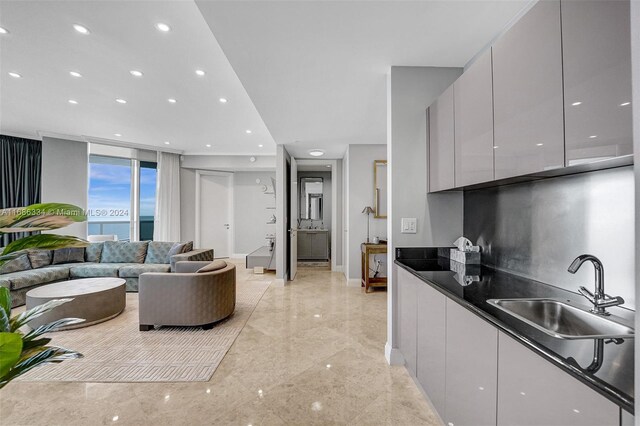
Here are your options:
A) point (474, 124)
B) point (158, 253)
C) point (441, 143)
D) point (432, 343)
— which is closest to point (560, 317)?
point (432, 343)

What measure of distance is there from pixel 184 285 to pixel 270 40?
248 centimetres

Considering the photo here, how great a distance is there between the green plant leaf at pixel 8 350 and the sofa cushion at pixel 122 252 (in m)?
4.55

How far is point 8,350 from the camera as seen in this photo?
702 millimetres

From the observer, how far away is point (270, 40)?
189 cm

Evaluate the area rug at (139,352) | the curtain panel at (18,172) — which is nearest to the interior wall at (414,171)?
the area rug at (139,352)

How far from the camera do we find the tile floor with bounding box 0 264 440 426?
5.57 feet

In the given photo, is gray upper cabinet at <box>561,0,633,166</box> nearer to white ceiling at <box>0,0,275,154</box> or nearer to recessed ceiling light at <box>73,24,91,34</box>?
white ceiling at <box>0,0,275,154</box>

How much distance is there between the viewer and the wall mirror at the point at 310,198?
739 cm

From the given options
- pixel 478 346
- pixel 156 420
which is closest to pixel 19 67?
pixel 156 420

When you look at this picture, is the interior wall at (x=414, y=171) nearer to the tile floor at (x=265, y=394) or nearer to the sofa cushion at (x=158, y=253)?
the tile floor at (x=265, y=394)

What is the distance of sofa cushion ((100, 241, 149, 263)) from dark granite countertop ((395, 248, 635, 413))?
4.64m

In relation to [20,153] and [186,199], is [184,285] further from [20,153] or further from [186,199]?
[20,153]

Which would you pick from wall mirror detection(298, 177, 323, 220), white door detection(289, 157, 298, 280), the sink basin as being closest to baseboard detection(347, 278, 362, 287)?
white door detection(289, 157, 298, 280)

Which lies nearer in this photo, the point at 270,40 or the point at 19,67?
the point at 270,40
